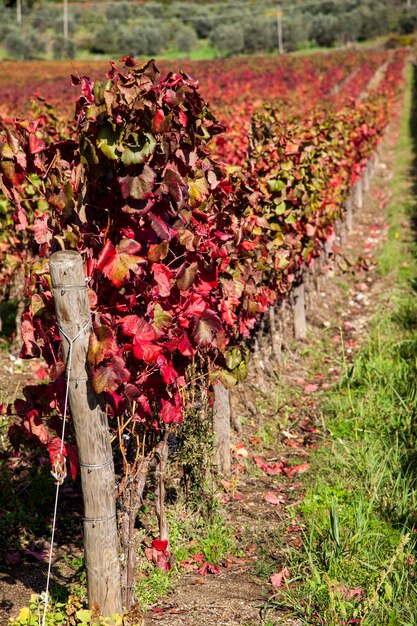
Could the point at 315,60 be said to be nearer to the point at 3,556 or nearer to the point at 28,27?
the point at 28,27

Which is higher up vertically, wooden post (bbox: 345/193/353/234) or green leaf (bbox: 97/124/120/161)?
green leaf (bbox: 97/124/120/161)

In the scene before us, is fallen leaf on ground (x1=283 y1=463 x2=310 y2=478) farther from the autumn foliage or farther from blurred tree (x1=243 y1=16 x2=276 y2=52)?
blurred tree (x1=243 y1=16 x2=276 y2=52)

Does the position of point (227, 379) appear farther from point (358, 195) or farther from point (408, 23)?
point (408, 23)

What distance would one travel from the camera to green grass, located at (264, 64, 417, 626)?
3.04 meters

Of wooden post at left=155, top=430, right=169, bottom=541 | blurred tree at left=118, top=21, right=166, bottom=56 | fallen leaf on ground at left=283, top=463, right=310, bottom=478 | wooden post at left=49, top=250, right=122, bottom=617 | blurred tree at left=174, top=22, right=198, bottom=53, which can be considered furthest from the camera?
blurred tree at left=174, top=22, right=198, bottom=53

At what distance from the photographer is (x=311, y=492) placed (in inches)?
157

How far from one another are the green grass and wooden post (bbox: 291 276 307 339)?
2.04 feet

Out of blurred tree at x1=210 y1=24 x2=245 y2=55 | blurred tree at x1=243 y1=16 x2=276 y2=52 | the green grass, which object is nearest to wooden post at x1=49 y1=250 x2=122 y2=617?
the green grass

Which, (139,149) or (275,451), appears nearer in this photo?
(139,149)

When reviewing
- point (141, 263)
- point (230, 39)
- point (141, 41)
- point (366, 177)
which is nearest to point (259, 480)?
point (141, 263)

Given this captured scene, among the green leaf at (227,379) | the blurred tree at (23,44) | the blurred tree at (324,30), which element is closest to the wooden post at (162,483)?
the green leaf at (227,379)

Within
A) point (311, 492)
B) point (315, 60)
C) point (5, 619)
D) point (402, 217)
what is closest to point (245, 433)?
point (311, 492)

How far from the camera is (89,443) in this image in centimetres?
251

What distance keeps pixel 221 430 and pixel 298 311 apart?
2.53 m
